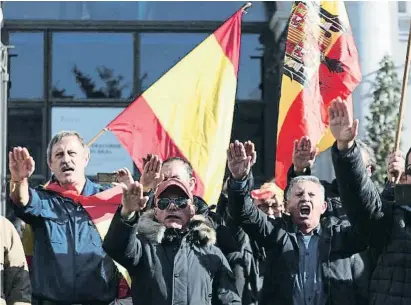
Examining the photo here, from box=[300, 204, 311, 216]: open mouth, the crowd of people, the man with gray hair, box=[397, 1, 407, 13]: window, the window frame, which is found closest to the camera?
the crowd of people

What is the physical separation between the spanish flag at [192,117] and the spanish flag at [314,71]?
45 centimetres

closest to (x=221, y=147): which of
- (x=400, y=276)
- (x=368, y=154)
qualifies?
(x=368, y=154)

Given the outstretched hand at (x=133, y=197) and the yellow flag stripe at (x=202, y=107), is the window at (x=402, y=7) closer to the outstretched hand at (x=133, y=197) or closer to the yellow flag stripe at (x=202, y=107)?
the yellow flag stripe at (x=202, y=107)

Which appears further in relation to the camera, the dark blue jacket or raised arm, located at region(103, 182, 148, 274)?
the dark blue jacket

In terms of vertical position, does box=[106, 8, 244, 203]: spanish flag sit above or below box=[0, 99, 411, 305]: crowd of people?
above

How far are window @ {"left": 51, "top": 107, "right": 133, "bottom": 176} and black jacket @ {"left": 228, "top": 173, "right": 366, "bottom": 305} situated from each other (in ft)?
20.9

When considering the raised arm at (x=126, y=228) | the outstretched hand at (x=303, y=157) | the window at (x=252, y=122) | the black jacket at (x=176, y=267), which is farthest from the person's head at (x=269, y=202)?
the window at (x=252, y=122)

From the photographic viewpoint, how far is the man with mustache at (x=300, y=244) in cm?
493

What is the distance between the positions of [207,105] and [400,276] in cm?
301

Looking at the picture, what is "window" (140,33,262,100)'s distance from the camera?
37.8 feet

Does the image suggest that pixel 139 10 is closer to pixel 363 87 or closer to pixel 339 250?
pixel 363 87

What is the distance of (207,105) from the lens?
7164 mm

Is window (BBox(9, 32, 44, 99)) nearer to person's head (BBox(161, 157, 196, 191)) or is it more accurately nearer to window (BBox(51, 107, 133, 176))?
window (BBox(51, 107, 133, 176))

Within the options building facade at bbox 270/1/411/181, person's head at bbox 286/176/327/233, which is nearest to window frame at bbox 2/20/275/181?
building facade at bbox 270/1/411/181
